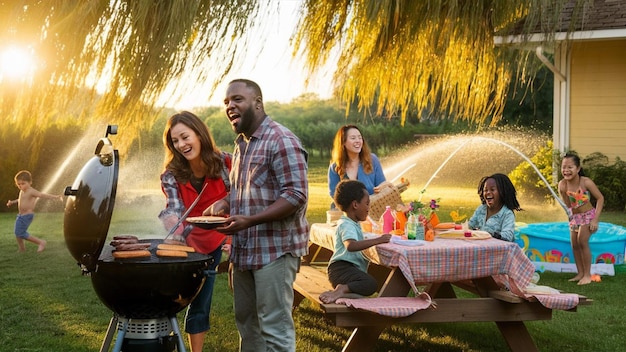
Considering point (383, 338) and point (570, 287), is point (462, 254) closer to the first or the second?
point (383, 338)

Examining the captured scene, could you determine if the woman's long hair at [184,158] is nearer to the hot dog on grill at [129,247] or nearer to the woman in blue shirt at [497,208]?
the hot dog on grill at [129,247]

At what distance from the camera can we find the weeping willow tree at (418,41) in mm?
5137

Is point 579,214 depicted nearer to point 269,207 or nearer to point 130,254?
point 269,207

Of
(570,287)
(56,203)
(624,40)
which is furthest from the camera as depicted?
(56,203)

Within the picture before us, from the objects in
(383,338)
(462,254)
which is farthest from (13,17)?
(383,338)

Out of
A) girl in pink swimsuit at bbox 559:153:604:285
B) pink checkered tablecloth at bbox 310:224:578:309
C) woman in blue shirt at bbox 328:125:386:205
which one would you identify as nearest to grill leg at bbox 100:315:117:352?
pink checkered tablecloth at bbox 310:224:578:309

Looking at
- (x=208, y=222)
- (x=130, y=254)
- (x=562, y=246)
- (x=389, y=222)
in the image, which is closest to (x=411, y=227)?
(x=389, y=222)

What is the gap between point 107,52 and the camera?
4.38 m

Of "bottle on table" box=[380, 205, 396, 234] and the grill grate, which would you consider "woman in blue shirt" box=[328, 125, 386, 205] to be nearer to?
"bottle on table" box=[380, 205, 396, 234]

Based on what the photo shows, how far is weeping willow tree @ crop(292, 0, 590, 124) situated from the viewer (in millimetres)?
5137

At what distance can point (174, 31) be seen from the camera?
437cm

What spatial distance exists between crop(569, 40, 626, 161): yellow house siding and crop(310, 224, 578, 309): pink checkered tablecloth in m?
11.1

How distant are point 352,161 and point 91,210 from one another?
352cm

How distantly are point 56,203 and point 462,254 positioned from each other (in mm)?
13910
